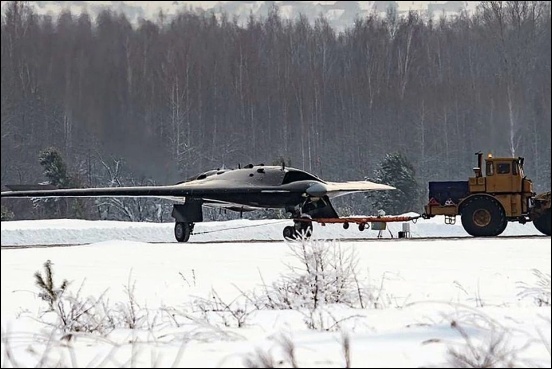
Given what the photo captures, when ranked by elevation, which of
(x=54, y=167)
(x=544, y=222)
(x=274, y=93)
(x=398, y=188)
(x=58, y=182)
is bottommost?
(x=544, y=222)

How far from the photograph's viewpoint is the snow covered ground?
675 centimetres

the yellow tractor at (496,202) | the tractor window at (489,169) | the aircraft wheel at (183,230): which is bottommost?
the aircraft wheel at (183,230)

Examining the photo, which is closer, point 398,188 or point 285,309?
point 285,309

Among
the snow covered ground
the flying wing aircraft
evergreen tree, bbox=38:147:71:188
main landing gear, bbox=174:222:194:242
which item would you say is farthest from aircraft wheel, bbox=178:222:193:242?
evergreen tree, bbox=38:147:71:188

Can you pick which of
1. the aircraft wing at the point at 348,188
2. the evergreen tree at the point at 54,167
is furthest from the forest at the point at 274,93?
the aircraft wing at the point at 348,188

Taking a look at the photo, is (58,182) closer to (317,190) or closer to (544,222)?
(317,190)

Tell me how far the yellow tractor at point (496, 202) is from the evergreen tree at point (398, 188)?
60.1ft

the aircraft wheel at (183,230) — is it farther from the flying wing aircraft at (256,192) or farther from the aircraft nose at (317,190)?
the aircraft nose at (317,190)

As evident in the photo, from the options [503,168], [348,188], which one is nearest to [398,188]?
[348,188]

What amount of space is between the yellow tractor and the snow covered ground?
256 centimetres

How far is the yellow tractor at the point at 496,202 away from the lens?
23.9 metres

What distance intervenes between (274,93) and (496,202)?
2707cm

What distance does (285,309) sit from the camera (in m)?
10.1

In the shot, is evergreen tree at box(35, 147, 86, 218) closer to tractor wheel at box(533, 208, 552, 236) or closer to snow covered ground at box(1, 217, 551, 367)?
snow covered ground at box(1, 217, 551, 367)
